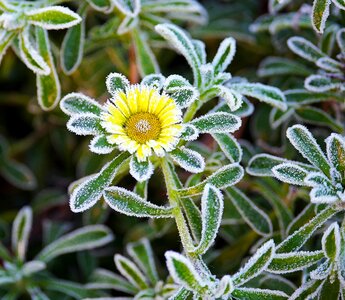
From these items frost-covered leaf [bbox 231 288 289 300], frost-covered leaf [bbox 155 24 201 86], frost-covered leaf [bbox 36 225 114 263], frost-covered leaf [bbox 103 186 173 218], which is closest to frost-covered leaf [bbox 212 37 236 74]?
frost-covered leaf [bbox 155 24 201 86]

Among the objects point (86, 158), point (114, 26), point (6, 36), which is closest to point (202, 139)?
point (86, 158)

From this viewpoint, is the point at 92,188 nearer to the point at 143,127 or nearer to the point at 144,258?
the point at 143,127

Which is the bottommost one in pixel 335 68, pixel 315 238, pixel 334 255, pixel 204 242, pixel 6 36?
pixel 315 238

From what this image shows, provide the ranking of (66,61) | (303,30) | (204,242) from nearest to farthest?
1. (204,242)
2. (66,61)
3. (303,30)

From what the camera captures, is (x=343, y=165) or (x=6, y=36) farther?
(x=6, y=36)

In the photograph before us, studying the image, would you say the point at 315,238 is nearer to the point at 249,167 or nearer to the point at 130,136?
the point at 249,167

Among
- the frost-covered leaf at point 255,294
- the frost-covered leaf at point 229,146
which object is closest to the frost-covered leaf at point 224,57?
the frost-covered leaf at point 229,146
